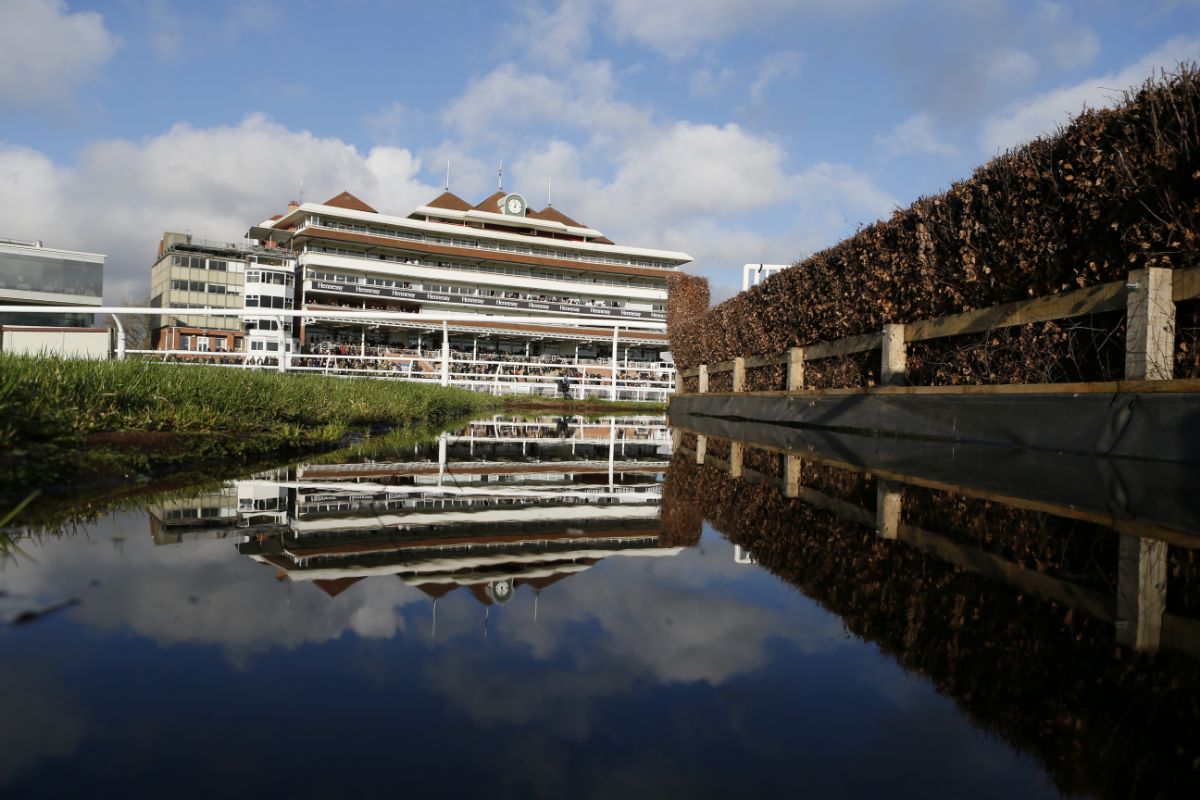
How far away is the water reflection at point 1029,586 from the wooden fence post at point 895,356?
3.21 meters

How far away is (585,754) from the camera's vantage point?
1253 millimetres

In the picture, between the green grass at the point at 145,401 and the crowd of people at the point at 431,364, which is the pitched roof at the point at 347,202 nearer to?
the crowd of people at the point at 431,364

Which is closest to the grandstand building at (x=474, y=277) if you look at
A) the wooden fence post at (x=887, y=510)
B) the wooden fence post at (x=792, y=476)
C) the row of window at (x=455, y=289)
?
the row of window at (x=455, y=289)

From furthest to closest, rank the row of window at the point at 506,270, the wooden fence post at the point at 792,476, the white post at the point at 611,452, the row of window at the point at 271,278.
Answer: the row of window at the point at 506,270 < the row of window at the point at 271,278 < the white post at the point at 611,452 < the wooden fence post at the point at 792,476

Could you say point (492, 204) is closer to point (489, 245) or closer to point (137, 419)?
point (489, 245)

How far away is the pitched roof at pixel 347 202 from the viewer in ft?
219

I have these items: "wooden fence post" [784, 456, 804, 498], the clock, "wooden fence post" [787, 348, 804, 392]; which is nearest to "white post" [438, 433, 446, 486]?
"wooden fence post" [784, 456, 804, 498]

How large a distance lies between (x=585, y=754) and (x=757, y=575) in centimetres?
147

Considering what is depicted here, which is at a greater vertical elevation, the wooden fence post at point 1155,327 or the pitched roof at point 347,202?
the pitched roof at point 347,202

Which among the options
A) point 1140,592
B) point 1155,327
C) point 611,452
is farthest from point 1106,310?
point 611,452

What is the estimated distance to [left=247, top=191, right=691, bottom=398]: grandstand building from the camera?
59.3 meters

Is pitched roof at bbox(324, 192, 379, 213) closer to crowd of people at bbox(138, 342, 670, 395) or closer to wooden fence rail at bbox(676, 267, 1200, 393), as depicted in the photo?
crowd of people at bbox(138, 342, 670, 395)

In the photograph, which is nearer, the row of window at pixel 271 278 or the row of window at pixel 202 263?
the row of window at pixel 271 278

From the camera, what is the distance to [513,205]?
71688 millimetres
